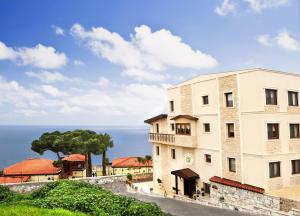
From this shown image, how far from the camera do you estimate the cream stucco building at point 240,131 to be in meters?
24.1

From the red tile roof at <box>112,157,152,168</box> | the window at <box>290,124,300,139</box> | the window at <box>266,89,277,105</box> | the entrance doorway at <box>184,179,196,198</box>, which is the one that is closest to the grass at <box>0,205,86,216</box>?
the window at <box>266,89,277,105</box>

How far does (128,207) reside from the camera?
15016mm

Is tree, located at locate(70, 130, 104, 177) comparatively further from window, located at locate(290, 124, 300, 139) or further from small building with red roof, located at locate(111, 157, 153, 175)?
window, located at locate(290, 124, 300, 139)

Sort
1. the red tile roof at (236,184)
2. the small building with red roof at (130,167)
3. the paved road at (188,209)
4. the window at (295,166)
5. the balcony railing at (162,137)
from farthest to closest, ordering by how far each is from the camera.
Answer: the small building with red roof at (130,167)
the balcony railing at (162,137)
the window at (295,166)
the red tile roof at (236,184)
the paved road at (188,209)

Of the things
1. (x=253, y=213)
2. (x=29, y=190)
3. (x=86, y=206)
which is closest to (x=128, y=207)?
(x=86, y=206)

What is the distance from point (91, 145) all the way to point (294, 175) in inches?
817

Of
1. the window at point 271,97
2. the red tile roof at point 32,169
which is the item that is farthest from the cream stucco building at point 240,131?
the red tile roof at point 32,169

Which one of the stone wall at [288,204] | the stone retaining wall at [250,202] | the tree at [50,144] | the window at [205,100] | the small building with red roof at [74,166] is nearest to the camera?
the stone wall at [288,204]

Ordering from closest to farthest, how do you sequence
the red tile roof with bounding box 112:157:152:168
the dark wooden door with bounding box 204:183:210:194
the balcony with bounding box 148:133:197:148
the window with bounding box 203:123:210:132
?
the window with bounding box 203:123:210:132
the dark wooden door with bounding box 204:183:210:194
the balcony with bounding box 148:133:197:148
the red tile roof with bounding box 112:157:152:168

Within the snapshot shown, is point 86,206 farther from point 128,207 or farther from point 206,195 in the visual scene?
point 206,195

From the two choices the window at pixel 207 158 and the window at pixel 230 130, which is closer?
the window at pixel 230 130

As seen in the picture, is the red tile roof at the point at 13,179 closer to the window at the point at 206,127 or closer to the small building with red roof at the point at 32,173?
the small building with red roof at the point at 32,173

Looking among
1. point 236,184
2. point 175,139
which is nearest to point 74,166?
point 175,139

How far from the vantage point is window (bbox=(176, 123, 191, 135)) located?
31.5m
